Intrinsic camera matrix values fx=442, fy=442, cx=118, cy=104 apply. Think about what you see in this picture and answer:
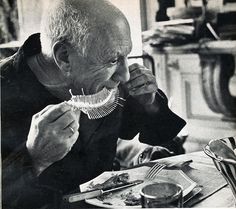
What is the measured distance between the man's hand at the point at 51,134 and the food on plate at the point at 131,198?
19 centimetres

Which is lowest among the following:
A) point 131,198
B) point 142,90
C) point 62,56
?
point 131,198

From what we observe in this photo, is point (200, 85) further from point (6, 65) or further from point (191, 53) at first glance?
point (6, 65)

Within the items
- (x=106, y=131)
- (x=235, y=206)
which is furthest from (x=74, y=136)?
(x=235, y=206)

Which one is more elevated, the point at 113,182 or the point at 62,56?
the point at 62,56

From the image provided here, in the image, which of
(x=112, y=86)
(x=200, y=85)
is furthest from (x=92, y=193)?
(x=200, y=85)

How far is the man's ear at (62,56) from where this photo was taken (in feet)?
3.70

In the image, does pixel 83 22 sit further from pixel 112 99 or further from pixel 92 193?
pixel 92 193

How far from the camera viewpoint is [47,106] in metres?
1.14

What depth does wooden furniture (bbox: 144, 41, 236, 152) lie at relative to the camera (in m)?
1.10

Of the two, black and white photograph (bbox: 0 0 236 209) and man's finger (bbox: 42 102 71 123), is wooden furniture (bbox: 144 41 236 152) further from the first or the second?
man's finger (bbox: 42 102 71 123)

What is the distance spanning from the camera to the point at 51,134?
112 cm

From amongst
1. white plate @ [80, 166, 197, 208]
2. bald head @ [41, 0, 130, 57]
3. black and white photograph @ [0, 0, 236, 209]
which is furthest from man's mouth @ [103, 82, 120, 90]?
white plate @ [80, 166, 197, 208]

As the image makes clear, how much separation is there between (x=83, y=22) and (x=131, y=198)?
455 millimetres

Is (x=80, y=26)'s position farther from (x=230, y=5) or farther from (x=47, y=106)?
(x=230, y=5)
